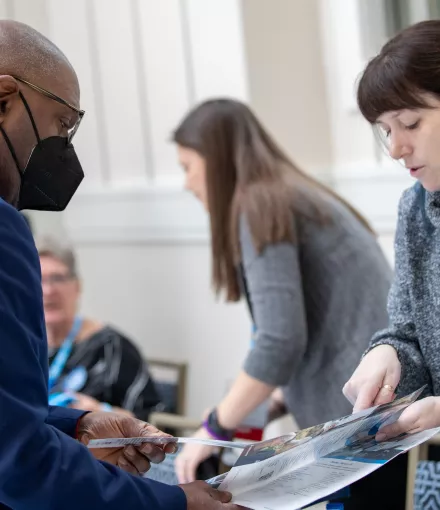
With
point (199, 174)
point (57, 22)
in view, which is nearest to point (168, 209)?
point (57, 22)

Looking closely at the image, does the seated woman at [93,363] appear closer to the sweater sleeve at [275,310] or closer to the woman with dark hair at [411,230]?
the sweater sleeve at [275,310]

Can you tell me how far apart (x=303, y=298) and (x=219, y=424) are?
37 cm

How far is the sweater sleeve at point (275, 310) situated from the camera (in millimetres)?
2127

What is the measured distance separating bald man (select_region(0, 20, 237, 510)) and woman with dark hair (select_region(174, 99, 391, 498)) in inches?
29.2

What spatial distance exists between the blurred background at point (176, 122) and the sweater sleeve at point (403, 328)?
56.1 inches

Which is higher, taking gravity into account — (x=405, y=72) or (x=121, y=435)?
(x=405, y=72)

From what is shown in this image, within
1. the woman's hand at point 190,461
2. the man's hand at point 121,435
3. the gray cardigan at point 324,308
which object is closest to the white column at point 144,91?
Result: the gray cardigan at point 324,308

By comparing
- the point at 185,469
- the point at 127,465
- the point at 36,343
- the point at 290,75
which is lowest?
the point at 185,469


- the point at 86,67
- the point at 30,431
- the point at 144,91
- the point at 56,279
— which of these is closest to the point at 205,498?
the point at 30,431

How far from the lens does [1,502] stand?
4.01 ft

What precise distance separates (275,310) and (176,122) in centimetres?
167

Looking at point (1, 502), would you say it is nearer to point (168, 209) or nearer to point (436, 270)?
point (436, 270)

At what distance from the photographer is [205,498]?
1250 mm

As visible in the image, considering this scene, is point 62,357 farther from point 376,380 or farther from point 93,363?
point 376,380
